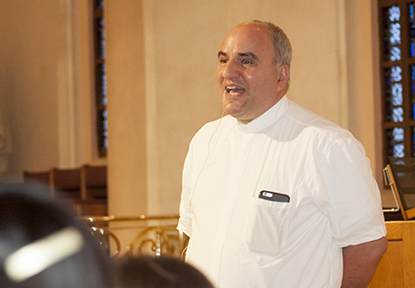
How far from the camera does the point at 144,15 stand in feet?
22.3

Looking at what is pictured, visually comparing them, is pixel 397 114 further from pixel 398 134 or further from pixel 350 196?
pixel 350 196

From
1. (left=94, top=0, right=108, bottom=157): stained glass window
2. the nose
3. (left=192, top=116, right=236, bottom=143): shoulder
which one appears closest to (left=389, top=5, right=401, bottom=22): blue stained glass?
(left=192, top=116, right=236, bottom=143): shoulder

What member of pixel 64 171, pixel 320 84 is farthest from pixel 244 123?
pixel 64 171

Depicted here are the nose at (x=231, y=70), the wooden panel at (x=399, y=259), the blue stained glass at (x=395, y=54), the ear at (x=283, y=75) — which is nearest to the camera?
the nose at (x=231, y=70)

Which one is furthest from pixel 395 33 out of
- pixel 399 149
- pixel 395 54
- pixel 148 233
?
pixel 148 233

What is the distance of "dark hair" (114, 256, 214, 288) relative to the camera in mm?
372

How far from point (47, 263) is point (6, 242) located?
24 mm

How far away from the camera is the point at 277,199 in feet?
6.93

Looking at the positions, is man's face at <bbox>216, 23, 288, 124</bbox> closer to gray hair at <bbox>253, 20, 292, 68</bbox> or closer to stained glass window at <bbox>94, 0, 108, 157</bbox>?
gray hair at <bbox>253, 20, 292, 68</bbox>

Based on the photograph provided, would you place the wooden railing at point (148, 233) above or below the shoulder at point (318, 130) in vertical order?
below

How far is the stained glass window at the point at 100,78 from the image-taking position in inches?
464

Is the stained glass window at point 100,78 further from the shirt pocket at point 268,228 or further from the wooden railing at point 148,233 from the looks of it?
the shirt pocket at point 268,228

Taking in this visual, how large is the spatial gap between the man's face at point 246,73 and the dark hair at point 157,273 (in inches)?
76.7

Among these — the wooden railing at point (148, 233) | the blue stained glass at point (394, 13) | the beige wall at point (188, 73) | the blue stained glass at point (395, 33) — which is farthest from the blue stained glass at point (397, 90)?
the wooden railing at point (148, 233)
